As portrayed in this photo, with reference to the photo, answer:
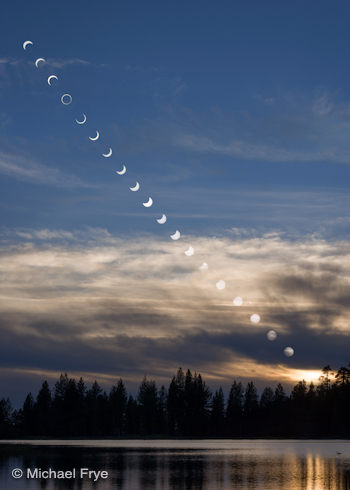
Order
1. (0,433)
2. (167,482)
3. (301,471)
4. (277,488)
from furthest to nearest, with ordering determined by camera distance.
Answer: (0,433) < (301,471) < (167,482) < (277,488)

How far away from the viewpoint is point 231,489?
5262 centimetres

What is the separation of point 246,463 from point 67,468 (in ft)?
77.7

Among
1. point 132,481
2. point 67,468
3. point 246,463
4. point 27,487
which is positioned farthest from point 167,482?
point 246,463

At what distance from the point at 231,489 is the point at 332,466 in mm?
29544

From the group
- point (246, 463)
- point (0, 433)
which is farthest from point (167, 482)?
point (0, 433)

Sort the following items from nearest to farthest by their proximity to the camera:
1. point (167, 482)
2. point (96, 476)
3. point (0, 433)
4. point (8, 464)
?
point (167, 482) → point (96, 476) → point (8, 464) → point (0, 433)

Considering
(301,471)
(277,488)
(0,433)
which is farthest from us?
(0,433)

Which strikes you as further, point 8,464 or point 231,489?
point 8,464

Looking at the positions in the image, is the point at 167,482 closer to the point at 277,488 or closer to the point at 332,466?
the point at 277,488

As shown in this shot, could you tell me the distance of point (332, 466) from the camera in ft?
254

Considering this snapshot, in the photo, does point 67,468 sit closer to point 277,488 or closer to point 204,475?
point 204,475

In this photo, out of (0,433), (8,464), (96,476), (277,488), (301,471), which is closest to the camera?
(277,488)

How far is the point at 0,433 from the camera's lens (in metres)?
194

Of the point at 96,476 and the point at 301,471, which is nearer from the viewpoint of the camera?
the point at 96,476
